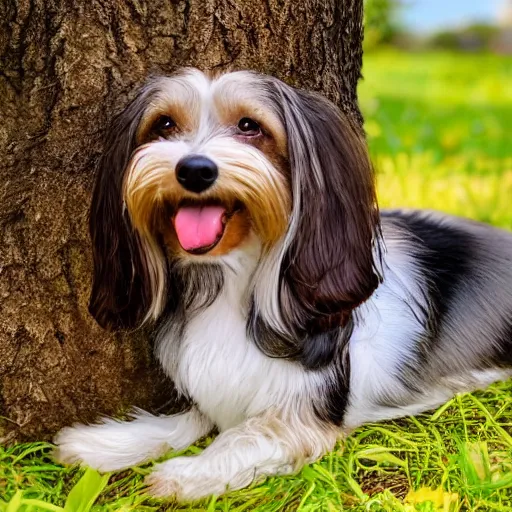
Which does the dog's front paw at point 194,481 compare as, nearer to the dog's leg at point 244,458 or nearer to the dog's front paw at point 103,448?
the dog's leg at point 244,458

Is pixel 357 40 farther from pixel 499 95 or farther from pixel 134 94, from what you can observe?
pixel 499 95

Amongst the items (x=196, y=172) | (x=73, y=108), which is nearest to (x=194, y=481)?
(x=196, y=172)

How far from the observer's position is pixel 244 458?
256cm

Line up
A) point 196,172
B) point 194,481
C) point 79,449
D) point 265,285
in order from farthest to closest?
point 79,449, point 194,481, point 265,285, point 196,172

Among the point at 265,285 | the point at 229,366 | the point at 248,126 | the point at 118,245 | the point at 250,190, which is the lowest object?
the point at 229,366

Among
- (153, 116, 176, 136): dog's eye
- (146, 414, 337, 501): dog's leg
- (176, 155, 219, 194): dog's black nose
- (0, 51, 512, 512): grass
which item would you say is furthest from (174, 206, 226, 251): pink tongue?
(0, 51, 512, 512): grass

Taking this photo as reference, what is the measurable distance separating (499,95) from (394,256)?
27.5 feet

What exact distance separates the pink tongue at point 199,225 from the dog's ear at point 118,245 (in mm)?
188

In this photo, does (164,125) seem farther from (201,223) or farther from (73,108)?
(73,108)

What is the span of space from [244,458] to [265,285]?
596 millimetres

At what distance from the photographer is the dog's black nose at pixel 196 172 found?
2084 mm

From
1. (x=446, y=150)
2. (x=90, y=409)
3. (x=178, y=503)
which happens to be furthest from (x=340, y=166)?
(x=446, y=150)

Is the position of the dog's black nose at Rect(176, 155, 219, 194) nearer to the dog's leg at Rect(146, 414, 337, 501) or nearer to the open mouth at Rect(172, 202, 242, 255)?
the open mouth at Rect(172, 202, 242, 255)

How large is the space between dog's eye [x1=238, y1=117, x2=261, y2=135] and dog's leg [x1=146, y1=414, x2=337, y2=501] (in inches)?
38.4
